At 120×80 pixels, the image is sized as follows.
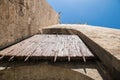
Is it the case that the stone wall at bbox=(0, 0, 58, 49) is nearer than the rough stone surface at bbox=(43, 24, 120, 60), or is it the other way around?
the rough stone surface at bbox=(43, 24, 120, 60)

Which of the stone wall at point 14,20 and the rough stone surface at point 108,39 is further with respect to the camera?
the stone wall at point 14,20

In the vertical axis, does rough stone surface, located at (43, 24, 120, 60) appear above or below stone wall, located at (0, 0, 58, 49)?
below

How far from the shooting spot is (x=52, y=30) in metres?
6.72

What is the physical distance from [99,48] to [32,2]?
283 cm

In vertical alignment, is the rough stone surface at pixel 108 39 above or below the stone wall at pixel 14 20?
below

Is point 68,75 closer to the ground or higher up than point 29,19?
closer to the ground

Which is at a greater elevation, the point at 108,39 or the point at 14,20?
the point at 14,20

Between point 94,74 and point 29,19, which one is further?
point 29,19

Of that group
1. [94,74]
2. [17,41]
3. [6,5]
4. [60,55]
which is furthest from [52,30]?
[94,74]

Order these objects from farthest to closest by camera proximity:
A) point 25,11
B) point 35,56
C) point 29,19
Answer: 1. point 29,19
2. point 25,11
3. point 35,56

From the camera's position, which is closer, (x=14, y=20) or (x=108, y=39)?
(x=108, y=39)

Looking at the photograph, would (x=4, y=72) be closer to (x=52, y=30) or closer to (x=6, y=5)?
(x=6, y=5)

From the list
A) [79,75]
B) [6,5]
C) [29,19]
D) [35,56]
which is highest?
[6,5]

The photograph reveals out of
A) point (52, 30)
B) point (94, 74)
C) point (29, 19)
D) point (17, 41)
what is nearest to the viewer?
point (94, 74)
